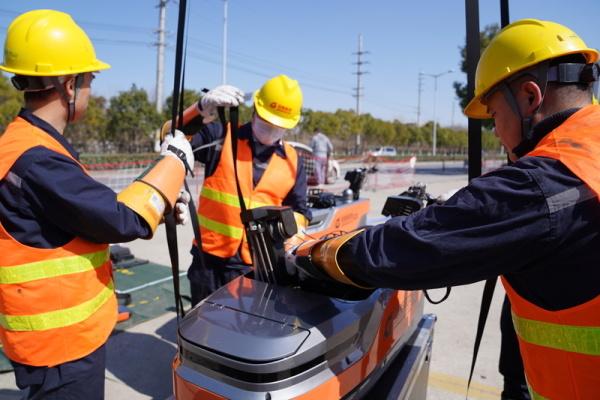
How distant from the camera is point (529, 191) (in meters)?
1.12

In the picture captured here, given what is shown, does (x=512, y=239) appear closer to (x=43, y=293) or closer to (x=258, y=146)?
(x=43, y=293)

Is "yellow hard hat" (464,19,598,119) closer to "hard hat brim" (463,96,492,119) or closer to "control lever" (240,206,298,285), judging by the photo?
"hard hat brim" (463,96,492,119)

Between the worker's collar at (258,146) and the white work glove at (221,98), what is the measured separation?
39cm

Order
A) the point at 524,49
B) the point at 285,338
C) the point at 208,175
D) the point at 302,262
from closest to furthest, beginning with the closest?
the point at 285,338 → the point at 524,49 → the point at 302,262 → the point at 208,175

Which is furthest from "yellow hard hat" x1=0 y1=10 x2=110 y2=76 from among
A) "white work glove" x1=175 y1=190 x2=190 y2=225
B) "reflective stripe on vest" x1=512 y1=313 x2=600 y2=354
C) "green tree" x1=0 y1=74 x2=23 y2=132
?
"green tree" x1=0 y1=74 x2=23 y2=132

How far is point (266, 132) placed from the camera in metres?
3.09

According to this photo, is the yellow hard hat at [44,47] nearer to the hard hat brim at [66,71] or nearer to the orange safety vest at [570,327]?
the hard hat brim at [66,71]

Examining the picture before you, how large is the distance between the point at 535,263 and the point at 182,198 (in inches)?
62.7

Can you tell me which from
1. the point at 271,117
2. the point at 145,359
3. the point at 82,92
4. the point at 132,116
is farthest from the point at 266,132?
the point at 132,116

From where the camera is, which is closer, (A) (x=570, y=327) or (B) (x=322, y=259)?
(A) (x=570, y=327)

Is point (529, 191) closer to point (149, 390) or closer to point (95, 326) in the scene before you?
point (95, 326)

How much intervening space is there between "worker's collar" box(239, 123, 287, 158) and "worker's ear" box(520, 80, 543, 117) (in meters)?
1.92

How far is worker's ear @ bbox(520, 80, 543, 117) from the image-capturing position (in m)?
1.37

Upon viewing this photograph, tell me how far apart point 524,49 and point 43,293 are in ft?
6.16
